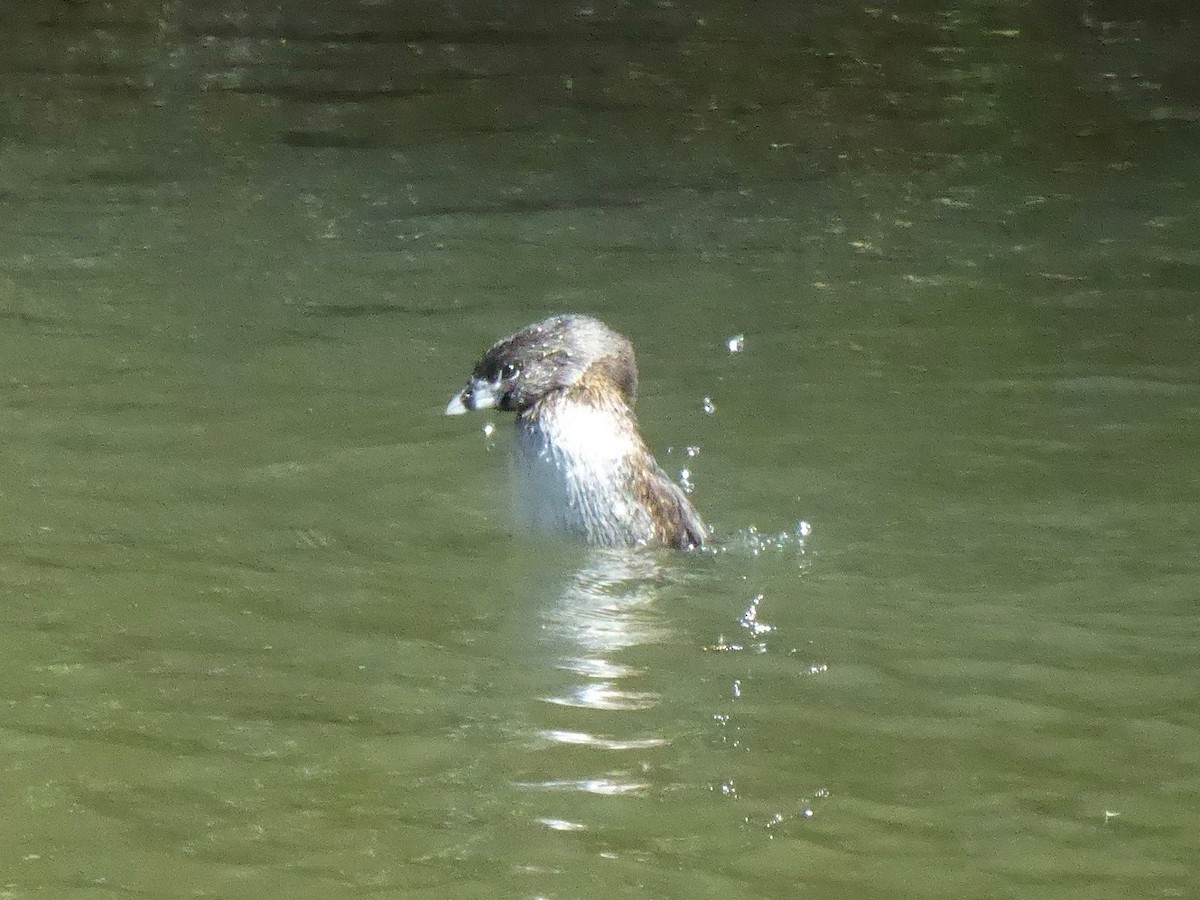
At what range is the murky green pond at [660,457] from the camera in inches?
200

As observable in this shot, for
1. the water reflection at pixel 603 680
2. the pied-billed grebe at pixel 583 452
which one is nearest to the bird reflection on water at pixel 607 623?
the water reflection at pixel 603 680

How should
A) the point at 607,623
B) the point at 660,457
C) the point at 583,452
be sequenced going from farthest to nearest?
the point at 660,457
the point at 583,452
the point at 607,623

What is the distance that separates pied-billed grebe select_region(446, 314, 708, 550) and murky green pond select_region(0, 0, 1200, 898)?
0.54 feet

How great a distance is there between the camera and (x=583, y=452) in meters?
7.27

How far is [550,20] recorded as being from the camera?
1759 cm

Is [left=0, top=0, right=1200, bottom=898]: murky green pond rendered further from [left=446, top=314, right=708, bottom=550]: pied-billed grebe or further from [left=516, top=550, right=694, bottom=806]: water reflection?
[left=446, top=314, right=708, bottom=550]: pied-billed grebe

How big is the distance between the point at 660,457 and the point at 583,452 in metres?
1.31

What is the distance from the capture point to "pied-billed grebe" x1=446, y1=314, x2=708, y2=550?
7250 mm

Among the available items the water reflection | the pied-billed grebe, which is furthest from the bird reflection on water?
the pied-billed grebe

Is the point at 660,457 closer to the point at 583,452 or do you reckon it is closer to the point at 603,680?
the point at 583,452

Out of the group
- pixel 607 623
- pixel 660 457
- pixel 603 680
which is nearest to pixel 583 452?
pixel 607 623

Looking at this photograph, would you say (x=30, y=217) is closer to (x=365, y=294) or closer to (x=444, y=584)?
(x=365, y=294)

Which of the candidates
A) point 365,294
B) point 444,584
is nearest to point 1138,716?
point 444,584

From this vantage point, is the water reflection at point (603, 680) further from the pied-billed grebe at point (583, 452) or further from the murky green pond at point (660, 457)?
the pied-billed grebe at point (583, 452)
